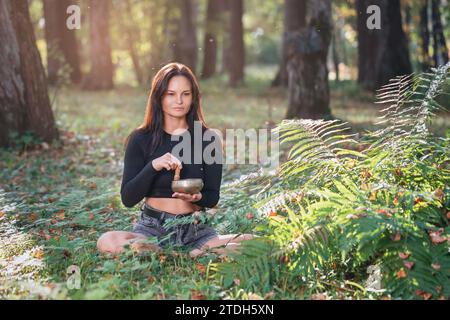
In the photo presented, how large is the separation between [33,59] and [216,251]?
575 cm

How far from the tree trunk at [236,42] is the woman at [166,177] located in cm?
1671

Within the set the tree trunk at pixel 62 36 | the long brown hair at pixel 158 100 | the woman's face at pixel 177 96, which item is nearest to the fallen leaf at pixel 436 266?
the long brown hair at pixel 158 100

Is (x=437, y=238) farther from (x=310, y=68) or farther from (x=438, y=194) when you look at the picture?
(x=310, y=68)

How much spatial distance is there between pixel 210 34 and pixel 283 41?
9.14 metres

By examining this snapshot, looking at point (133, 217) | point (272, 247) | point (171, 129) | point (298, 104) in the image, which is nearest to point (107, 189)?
point (133, 217)

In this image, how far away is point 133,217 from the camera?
18.3 ft

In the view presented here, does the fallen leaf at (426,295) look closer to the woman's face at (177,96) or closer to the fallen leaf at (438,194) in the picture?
the fallen leaf at (438,194)

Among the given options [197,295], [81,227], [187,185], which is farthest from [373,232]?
[81,227]

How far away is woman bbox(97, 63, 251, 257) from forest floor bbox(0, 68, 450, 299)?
0.60 ft

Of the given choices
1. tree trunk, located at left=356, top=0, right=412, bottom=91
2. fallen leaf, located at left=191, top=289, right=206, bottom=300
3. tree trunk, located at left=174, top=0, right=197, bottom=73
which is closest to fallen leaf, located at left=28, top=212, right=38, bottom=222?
fallen leaf, located at left=191, top=289, right=206, bottom=300

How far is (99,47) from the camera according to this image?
2003cm

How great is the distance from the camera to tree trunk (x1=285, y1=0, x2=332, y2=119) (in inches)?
416

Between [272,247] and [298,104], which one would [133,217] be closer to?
[272,247]

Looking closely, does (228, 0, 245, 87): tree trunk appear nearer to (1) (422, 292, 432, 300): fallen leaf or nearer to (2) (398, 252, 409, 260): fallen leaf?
(2) (398, 252, 409, 260): fallen leaf
